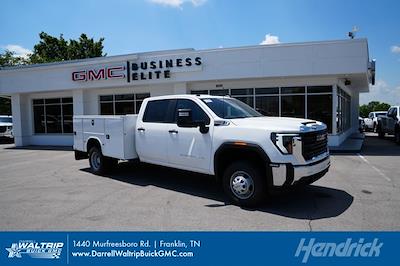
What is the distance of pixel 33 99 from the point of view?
20.9 meters

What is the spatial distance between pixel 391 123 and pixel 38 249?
19056 mm

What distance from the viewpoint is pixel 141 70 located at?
55.1ft

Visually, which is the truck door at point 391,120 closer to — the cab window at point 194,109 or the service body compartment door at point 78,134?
the cab window at point 194,109

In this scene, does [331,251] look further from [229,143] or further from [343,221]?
[229,143]

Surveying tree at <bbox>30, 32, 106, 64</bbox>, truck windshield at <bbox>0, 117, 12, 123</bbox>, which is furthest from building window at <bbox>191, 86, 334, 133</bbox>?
tree at <bbox>30, 32, 106, 64</bbox>

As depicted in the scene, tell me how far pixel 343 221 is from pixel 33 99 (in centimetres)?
2061

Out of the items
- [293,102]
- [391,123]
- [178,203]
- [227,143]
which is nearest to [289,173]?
[227,143]

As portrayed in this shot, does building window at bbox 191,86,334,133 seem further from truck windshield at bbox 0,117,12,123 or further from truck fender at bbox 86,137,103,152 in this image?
truck windshield at bbox 0,117,12,123

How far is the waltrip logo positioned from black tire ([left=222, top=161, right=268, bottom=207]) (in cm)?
308

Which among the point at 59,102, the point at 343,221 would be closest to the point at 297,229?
the point at 343,221

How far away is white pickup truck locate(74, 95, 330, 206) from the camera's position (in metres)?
5.58

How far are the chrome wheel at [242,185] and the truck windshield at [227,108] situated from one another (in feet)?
4.20

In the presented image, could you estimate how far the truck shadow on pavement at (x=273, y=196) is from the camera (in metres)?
5.82

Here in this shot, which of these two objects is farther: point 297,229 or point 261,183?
point 261,183
